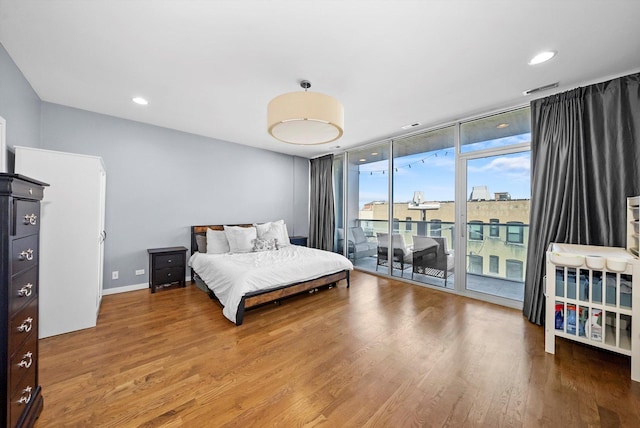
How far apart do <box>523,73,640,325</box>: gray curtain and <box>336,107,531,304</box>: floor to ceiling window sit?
12.9 inches

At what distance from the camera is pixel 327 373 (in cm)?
186

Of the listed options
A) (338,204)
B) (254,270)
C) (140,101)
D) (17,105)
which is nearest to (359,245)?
(338,204)

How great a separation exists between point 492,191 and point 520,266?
1059mm

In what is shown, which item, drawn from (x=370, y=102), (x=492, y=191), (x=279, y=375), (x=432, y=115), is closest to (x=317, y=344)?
(x=279, y=375)

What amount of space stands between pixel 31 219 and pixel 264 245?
2.98 metres

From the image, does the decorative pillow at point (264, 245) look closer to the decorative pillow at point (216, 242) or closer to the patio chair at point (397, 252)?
the decorative pillow at point (216, 242)

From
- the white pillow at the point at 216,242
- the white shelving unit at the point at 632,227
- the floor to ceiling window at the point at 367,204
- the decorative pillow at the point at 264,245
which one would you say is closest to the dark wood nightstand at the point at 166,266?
the white pillow at the point at 216,242

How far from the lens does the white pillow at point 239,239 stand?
408cm

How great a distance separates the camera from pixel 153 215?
153 inches

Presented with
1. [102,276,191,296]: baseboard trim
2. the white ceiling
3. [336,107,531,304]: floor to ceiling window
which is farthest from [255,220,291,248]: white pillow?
the white ceiling

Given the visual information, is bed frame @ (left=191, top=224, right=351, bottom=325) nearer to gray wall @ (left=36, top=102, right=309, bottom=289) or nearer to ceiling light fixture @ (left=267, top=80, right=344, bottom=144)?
gray wall @ (left=36, top=102, right=309, bottom=289)

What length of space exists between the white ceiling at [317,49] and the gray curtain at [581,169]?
0.24 meters

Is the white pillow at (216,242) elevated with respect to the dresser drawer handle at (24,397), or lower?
elevated

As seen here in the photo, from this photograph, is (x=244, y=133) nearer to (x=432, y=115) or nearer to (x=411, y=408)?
(x=432, y=115)
